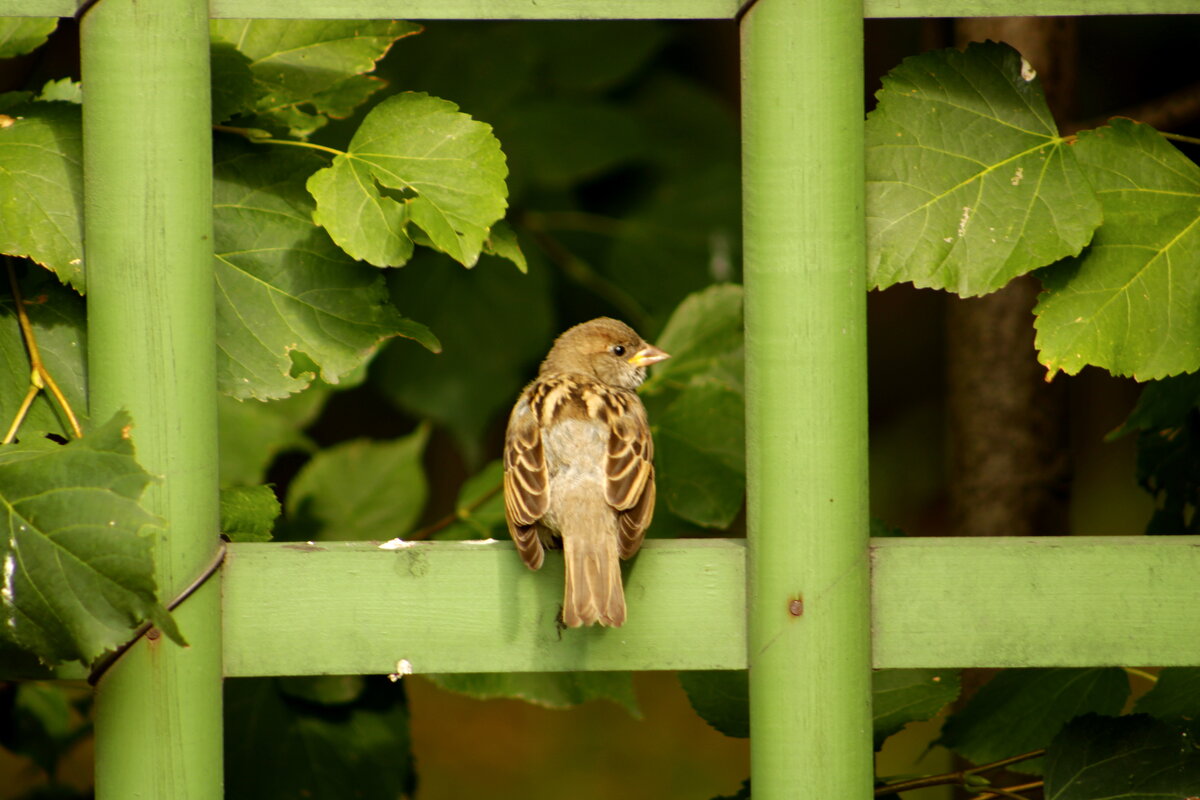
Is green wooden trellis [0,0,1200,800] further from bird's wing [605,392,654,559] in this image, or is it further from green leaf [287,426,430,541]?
green leaf [287,426,430,541]

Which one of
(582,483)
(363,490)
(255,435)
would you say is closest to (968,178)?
(582,483)

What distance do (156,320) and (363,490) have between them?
1.23 metres

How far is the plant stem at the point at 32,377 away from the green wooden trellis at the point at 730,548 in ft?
0.61

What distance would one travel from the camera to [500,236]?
167cm

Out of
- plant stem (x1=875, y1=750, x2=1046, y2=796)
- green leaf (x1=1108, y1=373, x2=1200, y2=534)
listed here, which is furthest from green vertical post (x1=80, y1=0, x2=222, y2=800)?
green leaf (x1=1108, y1=373, x2=1200, y2=534)

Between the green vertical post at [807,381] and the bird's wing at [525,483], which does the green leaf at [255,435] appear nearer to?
the bird's wing at [525,483]

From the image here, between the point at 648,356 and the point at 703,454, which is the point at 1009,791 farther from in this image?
the point at 648,356

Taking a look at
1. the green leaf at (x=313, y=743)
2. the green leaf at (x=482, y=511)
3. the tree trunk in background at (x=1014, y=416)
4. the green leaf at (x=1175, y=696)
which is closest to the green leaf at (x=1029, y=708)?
the green leaf at (x=1175, y=696)

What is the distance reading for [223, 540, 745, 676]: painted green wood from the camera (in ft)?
4.75

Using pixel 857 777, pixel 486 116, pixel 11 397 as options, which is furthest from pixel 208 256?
pixel 486 116

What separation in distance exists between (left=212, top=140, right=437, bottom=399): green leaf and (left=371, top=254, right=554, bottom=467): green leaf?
133cm

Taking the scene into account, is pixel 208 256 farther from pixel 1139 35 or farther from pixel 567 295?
pixel 1139 35

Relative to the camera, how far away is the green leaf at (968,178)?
5.03 ft

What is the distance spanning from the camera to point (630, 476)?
5.90ft
